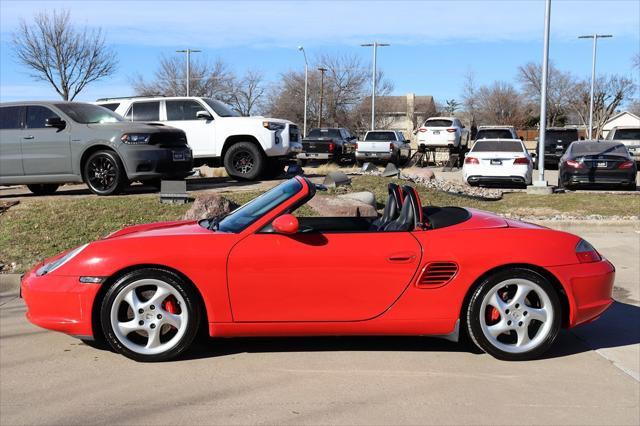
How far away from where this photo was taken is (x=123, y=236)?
15.3 ft

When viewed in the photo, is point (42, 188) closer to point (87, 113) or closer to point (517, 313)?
point (87, 113)

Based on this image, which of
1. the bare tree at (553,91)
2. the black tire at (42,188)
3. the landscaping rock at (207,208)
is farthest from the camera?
the bare tree at (553,91)

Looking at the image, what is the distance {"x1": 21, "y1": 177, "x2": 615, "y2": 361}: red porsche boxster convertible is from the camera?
4273 millimetres

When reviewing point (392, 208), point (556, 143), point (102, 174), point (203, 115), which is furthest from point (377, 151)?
point (392, 208)

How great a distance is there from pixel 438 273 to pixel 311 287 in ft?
2.91

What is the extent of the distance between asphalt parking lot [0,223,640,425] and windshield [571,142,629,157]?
11912mm

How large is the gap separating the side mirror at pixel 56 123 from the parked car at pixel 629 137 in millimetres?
22013

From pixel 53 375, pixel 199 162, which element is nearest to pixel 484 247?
pixel 53 375

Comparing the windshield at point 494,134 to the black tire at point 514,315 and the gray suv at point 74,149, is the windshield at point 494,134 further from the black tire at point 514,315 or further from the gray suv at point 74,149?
the black tire at point 514,315

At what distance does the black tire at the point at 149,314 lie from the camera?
426 cm

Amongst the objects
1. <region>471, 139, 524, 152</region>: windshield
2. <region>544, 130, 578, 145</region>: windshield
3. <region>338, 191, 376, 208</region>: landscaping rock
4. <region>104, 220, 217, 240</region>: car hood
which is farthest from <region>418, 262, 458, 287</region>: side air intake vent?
<region>544, 130, 578, 145</region>: windshield

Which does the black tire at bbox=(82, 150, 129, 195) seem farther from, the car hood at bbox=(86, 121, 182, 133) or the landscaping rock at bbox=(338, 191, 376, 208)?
the landscaping rock at bbox=(338, 191, 376, 208)

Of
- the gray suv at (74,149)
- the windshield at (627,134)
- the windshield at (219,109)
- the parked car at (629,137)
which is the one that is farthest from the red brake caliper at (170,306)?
the windshield at (627,134)

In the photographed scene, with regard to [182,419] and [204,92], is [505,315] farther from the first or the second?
[204,92]
